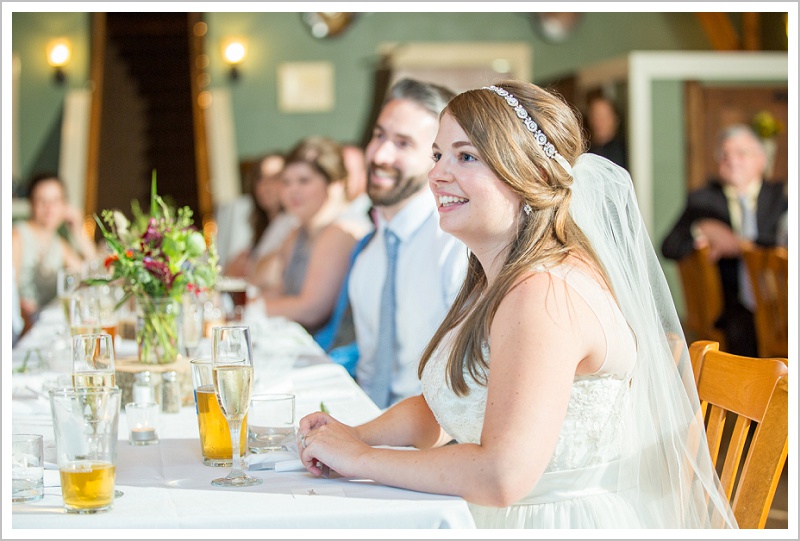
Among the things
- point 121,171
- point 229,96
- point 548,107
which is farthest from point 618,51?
point 548,107

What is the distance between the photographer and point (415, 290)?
10.2ft

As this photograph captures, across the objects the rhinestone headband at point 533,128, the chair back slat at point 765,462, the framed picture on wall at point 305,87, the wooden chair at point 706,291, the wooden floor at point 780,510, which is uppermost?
the framed picture on wall at point 305,87

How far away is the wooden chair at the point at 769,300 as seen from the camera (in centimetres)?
466

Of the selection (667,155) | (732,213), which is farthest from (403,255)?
(667,155)

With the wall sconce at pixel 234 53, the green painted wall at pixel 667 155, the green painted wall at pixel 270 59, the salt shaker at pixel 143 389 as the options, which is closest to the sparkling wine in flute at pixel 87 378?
the salt shaker at pixel 143 389

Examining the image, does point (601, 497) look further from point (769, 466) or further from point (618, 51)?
point (618, 51)

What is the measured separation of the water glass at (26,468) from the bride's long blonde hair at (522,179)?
0.66 m

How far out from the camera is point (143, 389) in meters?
2.07

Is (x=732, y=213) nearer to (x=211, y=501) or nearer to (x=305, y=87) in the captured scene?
(x=305, y=87)

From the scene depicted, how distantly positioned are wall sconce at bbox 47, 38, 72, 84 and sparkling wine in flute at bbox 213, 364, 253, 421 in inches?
363

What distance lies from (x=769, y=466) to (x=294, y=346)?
1.65 meters

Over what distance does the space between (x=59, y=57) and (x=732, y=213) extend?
6.82 metres

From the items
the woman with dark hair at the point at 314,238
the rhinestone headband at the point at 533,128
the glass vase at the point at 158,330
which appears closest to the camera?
the rhinestone headband at the point at 533,128

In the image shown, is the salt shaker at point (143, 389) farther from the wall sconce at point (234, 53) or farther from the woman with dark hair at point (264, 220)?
the wall sconce at point (234, 53)
